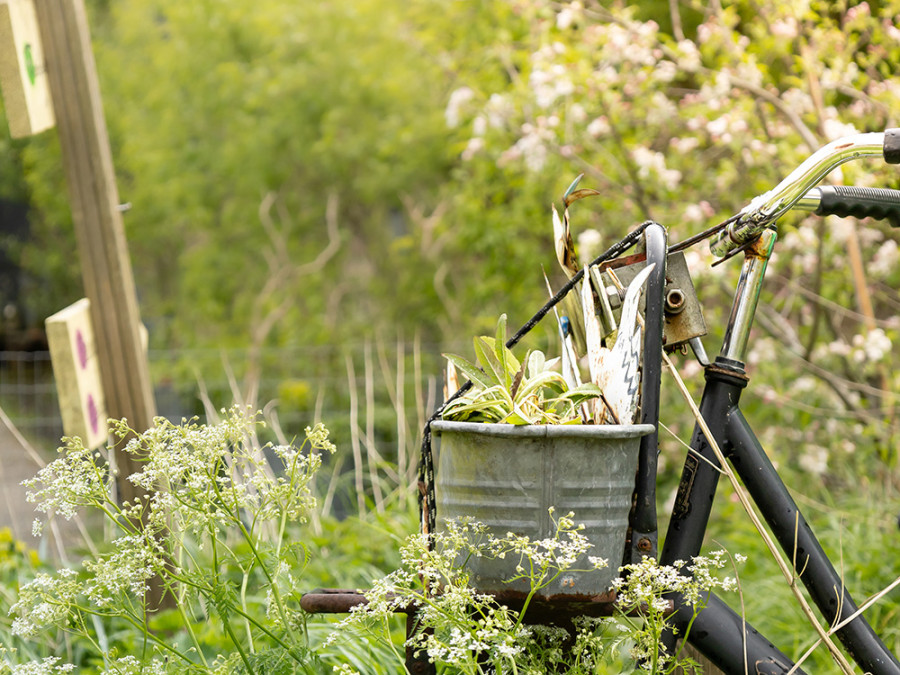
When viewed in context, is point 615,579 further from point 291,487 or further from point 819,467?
point 819,467

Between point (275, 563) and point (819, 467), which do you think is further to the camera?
point (819, 467)

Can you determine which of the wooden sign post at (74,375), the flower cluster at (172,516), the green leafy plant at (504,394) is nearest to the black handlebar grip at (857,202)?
the green leafy plant at (504,394)

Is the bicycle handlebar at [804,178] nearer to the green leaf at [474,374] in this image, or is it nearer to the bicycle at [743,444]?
the bicycle at [743,444]

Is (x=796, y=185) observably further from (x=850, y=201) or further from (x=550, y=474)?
(x=550, y=474)

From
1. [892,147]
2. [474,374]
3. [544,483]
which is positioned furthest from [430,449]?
[892,147]

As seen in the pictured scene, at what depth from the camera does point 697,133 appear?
12.9 feet

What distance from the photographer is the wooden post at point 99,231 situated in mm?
2316

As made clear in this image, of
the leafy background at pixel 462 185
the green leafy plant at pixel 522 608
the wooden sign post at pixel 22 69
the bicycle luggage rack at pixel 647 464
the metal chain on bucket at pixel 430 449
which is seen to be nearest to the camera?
the green leafy plant at pixel 522 608

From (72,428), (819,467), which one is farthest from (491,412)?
(819,467)

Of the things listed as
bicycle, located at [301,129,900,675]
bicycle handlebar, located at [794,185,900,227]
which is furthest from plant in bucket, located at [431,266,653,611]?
bicycle handlebar, located at [794,185,900,227]

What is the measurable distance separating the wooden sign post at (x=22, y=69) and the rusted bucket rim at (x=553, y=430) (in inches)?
63.5

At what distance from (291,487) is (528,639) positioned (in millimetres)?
388

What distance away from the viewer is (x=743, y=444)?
4.36ft

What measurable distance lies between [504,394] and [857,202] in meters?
0.64
